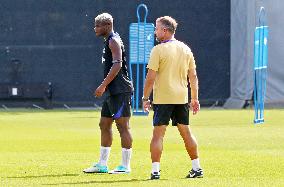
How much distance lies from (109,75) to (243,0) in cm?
1779

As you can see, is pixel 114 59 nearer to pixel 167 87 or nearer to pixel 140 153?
pixel 167 87

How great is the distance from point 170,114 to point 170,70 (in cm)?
45

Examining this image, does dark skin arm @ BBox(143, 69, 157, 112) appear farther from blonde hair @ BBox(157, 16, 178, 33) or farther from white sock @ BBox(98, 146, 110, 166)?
white sock @ BBox(98, 146, 110, 166)

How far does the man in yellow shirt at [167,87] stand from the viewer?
10.4 m

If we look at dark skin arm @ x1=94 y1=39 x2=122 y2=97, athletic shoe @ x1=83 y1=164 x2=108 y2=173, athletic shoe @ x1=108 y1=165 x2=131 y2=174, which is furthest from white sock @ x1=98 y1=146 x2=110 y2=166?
dark skin arm @ x1=94 y1=39 x2=122 y2=97

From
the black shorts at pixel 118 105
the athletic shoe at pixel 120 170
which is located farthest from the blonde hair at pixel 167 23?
the athletic shoe at pixel 120 170

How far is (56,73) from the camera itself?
95.5ft

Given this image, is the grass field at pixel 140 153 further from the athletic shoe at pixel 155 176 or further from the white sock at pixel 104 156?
the white sock at pixel 104 156

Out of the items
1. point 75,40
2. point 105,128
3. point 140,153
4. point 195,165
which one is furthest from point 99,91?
point 75,40

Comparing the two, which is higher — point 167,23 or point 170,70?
point 167,23

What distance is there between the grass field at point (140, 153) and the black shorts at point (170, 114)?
22.8 inches

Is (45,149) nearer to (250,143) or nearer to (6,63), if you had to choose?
(250,143)

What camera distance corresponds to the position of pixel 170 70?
34.3 feet

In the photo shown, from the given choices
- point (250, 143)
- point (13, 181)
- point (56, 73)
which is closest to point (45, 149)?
point (250, 143)
